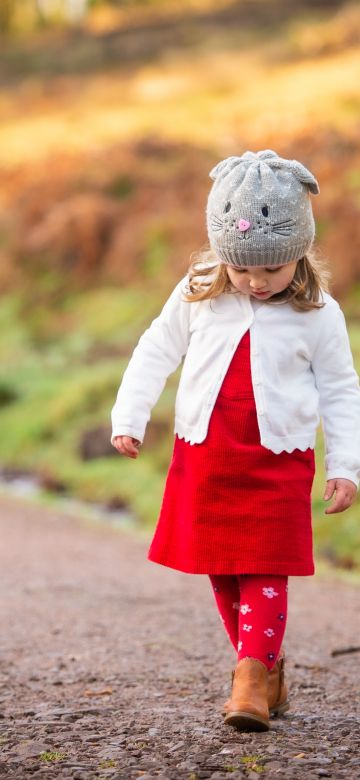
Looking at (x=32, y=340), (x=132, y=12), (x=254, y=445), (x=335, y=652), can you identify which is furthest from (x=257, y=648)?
(x=132, y=12)

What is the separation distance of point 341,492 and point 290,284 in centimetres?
66

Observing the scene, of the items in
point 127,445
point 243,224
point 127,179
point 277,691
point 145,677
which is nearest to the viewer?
point 243,224

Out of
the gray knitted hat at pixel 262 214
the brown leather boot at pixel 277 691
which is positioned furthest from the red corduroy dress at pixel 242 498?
the brown leather boot at pixel 277 691

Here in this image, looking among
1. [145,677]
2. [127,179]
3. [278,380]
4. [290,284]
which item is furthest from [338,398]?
[127,179]

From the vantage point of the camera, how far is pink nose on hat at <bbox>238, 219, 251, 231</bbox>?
3.81 m

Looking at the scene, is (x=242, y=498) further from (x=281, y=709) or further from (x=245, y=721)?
(x=281, y=709)

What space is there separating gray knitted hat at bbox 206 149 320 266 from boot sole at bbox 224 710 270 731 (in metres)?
1.33

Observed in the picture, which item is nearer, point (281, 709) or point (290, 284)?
point (290, 284)

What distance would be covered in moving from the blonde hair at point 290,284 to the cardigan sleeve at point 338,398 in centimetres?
8

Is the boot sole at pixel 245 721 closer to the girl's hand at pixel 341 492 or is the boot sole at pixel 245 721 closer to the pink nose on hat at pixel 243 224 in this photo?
the girl's hand at pixel 341 492

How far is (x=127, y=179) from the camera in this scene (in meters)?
24.1

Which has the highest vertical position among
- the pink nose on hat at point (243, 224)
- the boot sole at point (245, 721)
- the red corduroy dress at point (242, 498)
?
the pink nose on hat at point (243, 224)

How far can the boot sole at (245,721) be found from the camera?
3.71 metres

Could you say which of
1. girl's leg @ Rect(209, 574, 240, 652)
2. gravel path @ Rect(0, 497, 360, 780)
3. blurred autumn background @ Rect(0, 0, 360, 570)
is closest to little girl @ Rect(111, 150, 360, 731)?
girl's leg @ Rect(209, 574, 240, 652)
